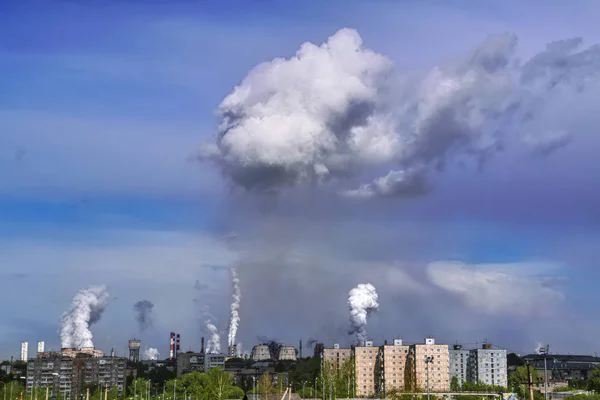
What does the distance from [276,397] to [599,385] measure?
75711 mm

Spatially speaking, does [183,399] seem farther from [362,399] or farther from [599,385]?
[599,385]

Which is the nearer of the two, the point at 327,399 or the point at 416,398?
the point at 416,398

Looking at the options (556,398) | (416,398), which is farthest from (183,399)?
(556,398)

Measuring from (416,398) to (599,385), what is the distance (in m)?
49.5

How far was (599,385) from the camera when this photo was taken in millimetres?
197250

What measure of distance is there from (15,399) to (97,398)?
17.9 metres

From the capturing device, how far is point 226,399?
197m

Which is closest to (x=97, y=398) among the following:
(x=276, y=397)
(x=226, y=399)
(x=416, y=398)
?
(x=226, y=399)

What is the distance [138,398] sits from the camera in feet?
621

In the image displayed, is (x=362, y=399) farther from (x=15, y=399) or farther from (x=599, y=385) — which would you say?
(x=15, y=399)

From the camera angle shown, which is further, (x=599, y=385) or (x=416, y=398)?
(x=599, y=385)

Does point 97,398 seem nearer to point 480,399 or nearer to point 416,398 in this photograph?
point 416,398

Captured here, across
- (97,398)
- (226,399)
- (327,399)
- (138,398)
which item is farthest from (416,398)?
(97,398)

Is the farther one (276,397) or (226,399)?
(226,399)
